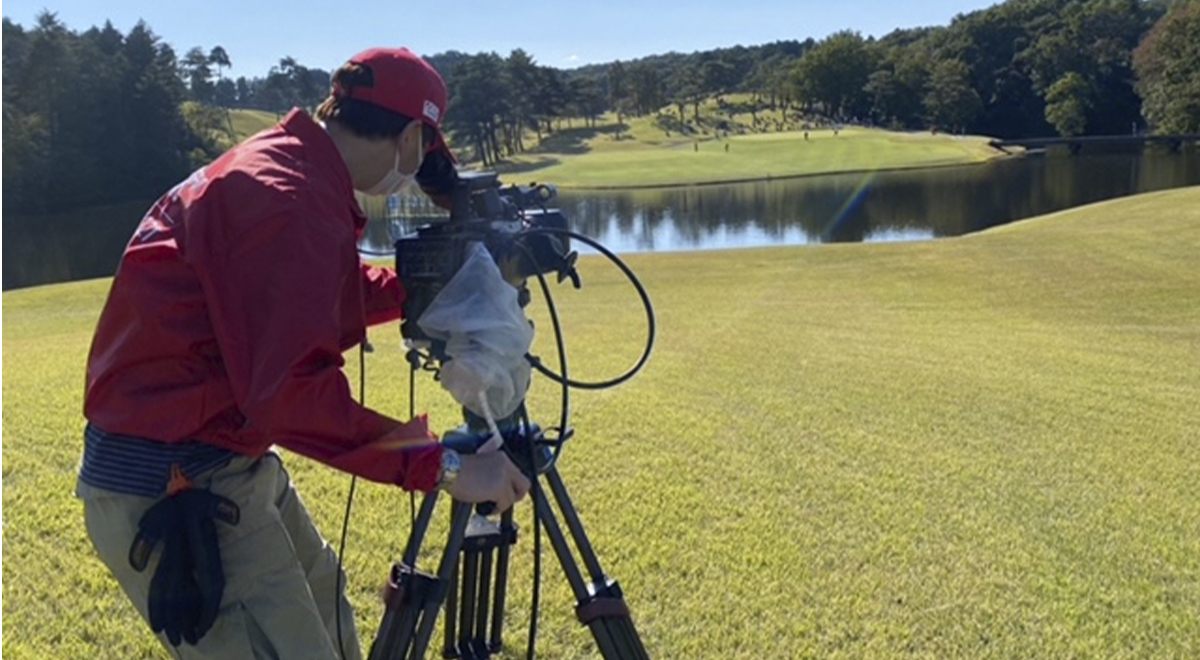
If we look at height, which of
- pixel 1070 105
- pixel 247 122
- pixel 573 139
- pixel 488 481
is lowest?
pixel 1070 105

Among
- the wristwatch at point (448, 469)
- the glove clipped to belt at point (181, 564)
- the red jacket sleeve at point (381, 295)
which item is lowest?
the glove clipped to belt at point (181, 564)

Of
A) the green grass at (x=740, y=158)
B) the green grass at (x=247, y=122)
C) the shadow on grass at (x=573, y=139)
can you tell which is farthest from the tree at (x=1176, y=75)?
the green grass at (x=247, y=122)

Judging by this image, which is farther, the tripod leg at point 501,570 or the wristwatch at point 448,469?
the tripod leg at point 501,570

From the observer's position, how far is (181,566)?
6.03 feet

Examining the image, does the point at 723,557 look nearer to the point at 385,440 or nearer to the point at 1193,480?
the point at 385,440

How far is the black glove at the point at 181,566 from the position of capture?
1.82 meters

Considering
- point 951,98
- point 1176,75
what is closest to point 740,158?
point 1176,75

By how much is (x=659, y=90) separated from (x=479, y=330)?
123 metres

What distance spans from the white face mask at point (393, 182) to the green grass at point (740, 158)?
56059 millimetres

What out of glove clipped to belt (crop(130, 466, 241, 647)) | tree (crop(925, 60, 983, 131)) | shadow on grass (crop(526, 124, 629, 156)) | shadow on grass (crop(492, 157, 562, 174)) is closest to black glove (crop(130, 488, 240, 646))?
glove clipped to belt (crop(130, 466, 241, 647))

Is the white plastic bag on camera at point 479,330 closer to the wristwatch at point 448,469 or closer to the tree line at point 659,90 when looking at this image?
the wristwatch at point 448,469

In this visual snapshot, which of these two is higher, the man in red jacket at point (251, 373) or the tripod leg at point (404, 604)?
the man in red jacket at point (251, 373)

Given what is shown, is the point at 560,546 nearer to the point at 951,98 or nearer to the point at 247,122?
the point at 951,98

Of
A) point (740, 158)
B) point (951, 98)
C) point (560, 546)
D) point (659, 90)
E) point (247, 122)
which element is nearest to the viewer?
point (560, 546)
